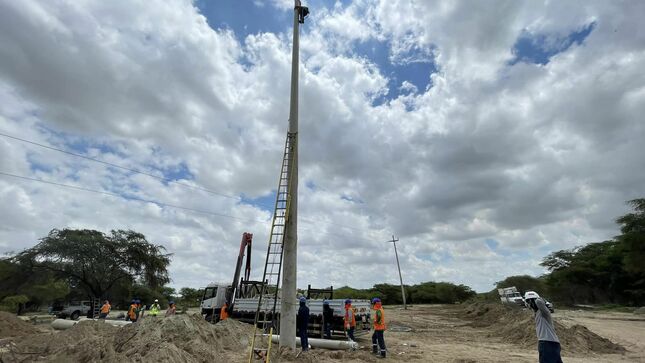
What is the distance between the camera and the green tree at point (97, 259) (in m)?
40.9


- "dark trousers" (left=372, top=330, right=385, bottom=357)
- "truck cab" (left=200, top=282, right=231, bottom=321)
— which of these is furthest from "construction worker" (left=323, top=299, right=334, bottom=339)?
"truck cab" (left=200, top=282, right=231, bottom=321)

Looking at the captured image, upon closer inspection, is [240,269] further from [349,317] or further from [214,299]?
[349,317]

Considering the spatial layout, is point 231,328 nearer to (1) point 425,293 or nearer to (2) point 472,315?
(2) point 472,315

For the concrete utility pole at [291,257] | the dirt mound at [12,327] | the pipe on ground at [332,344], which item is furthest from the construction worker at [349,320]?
the dirt mound at [12,327]

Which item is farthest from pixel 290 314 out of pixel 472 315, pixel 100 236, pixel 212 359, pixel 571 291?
pixel 571 291

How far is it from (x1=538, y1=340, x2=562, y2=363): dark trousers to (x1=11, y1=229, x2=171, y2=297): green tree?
45299 mm

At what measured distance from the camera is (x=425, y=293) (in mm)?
75312

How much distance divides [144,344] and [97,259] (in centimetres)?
3808

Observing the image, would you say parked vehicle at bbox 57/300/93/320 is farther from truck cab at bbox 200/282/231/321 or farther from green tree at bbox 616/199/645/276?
green tree at bbox 616/199/645/276

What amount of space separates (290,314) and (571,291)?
65.2 meters

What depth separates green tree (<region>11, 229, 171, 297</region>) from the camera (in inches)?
1609

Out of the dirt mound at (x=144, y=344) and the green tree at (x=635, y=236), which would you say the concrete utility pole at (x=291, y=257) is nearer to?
the dirt mound at (x=144, y=344)

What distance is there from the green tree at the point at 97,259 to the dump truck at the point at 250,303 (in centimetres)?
2388

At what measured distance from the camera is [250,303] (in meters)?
21.7
